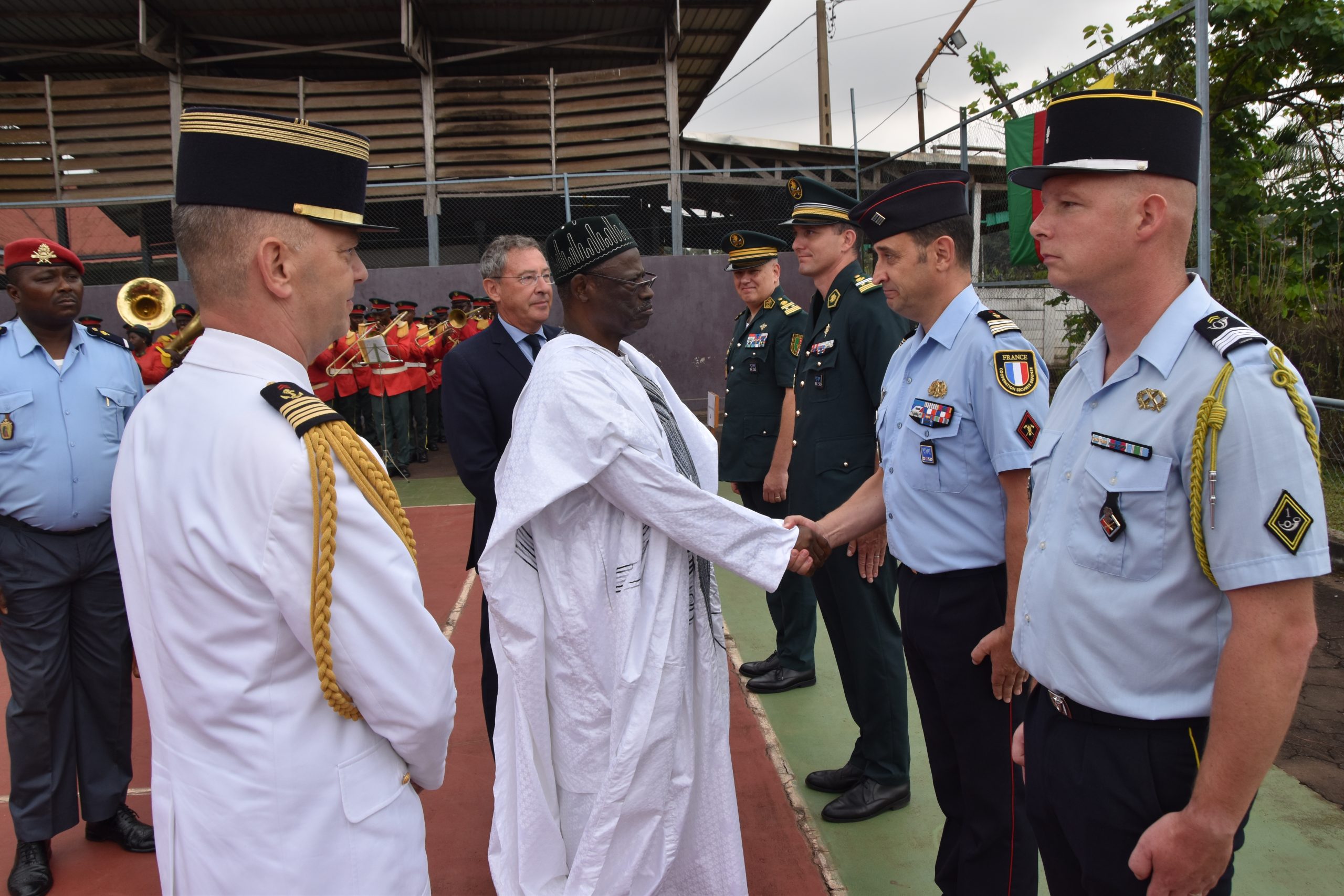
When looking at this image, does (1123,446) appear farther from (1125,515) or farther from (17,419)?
(17,419)

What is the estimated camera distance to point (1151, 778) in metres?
1.59

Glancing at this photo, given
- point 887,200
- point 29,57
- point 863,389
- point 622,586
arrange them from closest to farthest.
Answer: point 622,586 → point 887,200 → point 863,389 → point 29,57

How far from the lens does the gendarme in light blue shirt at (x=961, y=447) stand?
7.93 ft

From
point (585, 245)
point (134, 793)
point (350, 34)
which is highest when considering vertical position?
point (350, 34)

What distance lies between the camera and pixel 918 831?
10.7 feet

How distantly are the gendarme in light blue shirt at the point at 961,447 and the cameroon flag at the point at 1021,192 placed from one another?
457 cm

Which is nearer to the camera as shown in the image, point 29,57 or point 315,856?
point 315,856

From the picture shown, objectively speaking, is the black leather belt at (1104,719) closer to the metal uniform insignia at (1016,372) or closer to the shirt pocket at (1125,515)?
the shirt pocket at (1125,515)

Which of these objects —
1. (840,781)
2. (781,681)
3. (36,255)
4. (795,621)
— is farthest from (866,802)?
(36,255)

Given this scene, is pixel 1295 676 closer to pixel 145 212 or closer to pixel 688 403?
pixel 688 403

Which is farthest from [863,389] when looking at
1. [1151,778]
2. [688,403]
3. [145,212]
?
[145,212]

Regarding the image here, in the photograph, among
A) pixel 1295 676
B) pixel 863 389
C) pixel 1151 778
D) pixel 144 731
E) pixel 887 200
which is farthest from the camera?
pixel 144 731

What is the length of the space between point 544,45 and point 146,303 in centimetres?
955

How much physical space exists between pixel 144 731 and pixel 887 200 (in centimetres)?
426
